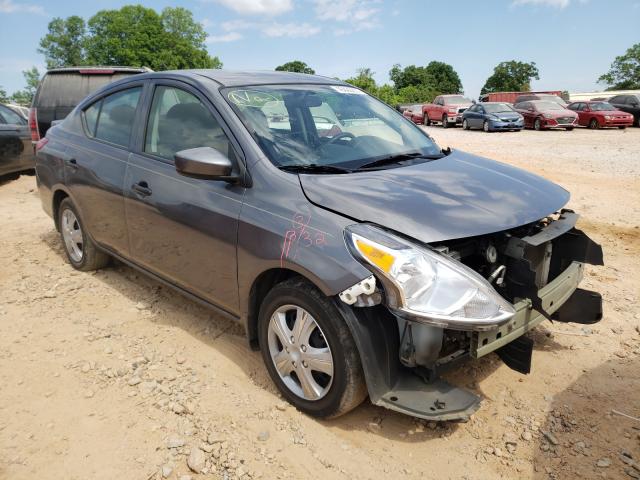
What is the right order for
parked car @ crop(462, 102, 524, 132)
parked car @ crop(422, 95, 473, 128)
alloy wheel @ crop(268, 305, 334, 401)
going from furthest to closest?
1. parked car @ crop(422, 95, 473, 128)
2. parked car @ crop(462, 102, 524, 132)
3. alloy wheel @ crop(268, 305, 334, 401)

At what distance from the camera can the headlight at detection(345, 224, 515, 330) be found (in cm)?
231

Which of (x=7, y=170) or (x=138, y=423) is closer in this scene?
(x=138, y=423)

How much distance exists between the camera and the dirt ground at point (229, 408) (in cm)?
254

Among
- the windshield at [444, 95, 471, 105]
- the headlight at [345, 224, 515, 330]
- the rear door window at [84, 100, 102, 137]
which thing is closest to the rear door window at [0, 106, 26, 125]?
the rear door window at [84, 100, 102, 137]

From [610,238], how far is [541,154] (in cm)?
889

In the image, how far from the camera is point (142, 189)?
3.69 metres

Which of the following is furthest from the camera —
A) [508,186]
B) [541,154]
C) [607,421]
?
[541,154]

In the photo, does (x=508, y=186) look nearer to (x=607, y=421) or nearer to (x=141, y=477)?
(x=607, y=421)

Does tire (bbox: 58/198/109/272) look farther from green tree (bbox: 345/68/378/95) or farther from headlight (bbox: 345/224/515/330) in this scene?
green tree (bbox: 345/68/378/95)

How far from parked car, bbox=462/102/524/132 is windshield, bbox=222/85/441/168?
2058 centimetres

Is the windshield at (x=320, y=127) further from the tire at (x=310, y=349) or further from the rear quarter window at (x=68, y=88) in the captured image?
the rear quarter window at (x=68, y=88)

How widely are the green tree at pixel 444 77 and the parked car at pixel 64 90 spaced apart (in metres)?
77.1

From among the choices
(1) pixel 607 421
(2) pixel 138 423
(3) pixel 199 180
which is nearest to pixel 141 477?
(2) pixel 138 423

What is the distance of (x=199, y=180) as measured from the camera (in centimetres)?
328
